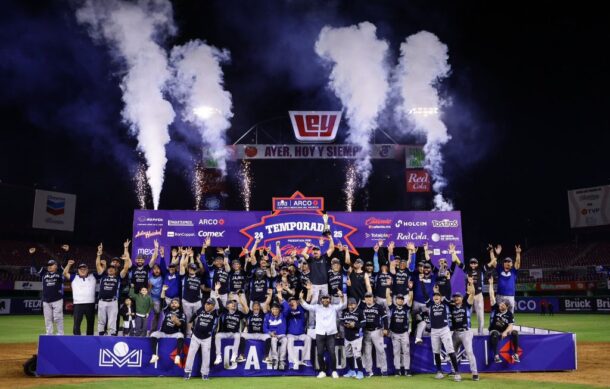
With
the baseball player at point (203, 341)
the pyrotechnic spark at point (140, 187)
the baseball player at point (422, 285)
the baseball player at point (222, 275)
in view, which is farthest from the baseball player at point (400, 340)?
the pyrotechnic spark at point (140, 187)

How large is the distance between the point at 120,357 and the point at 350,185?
37554mm

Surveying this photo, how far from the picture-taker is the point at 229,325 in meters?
14.5

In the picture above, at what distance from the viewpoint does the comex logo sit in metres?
14.0

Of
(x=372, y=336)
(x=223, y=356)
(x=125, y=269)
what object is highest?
(x=125, y=269)

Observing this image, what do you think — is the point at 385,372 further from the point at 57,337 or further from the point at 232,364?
the point at 57,337

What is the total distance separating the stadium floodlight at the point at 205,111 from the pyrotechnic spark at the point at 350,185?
13.6 meters

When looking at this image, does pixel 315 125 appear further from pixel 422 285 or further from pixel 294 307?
pixel 294 307

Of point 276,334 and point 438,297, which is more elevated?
point 438,297

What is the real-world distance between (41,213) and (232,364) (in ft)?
155

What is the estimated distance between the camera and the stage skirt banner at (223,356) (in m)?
13.9

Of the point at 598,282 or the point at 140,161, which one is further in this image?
the point at 140,161


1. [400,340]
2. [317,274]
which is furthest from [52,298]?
[400,340]

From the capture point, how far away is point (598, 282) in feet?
145

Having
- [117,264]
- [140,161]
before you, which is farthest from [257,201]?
[117,264]
